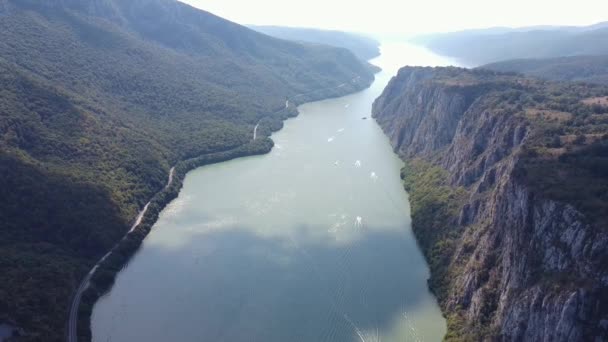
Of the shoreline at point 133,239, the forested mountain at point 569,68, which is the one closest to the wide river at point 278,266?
the shoreline at point 133,239

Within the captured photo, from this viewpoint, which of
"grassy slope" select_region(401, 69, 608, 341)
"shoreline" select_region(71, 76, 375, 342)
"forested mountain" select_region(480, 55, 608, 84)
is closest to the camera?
"grassy slope" select_region(401, 69, 608, 341)

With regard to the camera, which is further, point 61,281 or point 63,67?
point 63,67

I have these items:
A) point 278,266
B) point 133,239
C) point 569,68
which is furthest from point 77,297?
point 569,68

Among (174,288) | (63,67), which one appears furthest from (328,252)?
(63,67)

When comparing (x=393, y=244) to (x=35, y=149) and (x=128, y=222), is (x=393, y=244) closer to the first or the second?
(x=128, y=222)

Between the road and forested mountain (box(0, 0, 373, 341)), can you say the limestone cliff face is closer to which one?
the road

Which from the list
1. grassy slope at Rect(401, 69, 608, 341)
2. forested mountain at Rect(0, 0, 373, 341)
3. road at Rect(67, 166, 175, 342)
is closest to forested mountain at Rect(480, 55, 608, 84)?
grassy slope at Rect(401, 69, 608, 341)

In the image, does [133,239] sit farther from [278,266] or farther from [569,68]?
[569,68]
